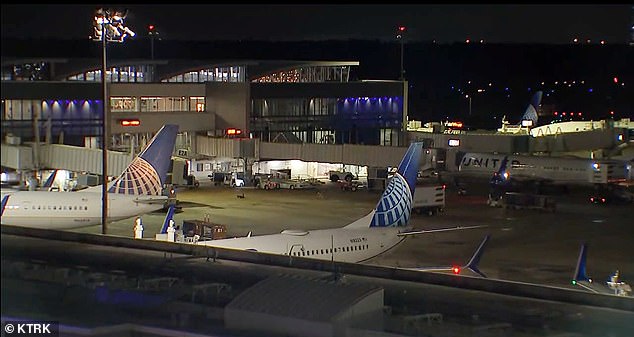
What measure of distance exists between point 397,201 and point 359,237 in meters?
2.06

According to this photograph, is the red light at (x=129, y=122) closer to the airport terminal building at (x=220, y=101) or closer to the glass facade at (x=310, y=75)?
the airport terminal building at (x=220, y=101)

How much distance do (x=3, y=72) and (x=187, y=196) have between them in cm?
2990

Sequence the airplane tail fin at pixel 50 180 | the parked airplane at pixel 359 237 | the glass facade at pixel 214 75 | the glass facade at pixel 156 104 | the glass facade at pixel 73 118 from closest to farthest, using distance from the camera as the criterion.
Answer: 1. the parked airplane at pixel 359 237
2. the airplane tail fin at pixel 50 180
3. the glass facade at pixel 73 118
4. the glass facade at pixel 156 104
5. the glass facade at pixel 214 75

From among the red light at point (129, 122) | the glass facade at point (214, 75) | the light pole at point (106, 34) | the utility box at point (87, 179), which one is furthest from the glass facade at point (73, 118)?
the glass facade at point (214, 75)

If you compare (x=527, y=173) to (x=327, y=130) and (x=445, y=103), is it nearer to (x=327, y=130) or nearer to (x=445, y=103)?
(x=327, y=130)

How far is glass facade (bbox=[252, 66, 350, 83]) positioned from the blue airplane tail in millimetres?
31249

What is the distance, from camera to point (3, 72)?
8016mm

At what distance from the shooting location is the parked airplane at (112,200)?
23078 millimetres

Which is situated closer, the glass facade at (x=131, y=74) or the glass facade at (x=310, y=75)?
the glass facade at (x=131, y=74)

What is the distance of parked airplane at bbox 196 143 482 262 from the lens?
1759 centimetres

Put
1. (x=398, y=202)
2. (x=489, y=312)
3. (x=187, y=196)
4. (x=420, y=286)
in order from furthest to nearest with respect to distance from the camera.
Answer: (x=187, y=196), (x=398, y=202), (x=420, y=286), (x=489, y=312)

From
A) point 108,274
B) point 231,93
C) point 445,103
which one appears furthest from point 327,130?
point 445,103

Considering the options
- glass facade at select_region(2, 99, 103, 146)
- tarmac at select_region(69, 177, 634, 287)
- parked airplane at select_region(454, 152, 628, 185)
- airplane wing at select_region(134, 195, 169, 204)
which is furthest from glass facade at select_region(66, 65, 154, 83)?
airplane wing at select_region(134, 195, 169, 204)

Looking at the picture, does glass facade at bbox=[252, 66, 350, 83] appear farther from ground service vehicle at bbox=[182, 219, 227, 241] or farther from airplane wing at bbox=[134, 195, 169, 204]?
airplane wing at bbox=[134, 195, 169, 204]
